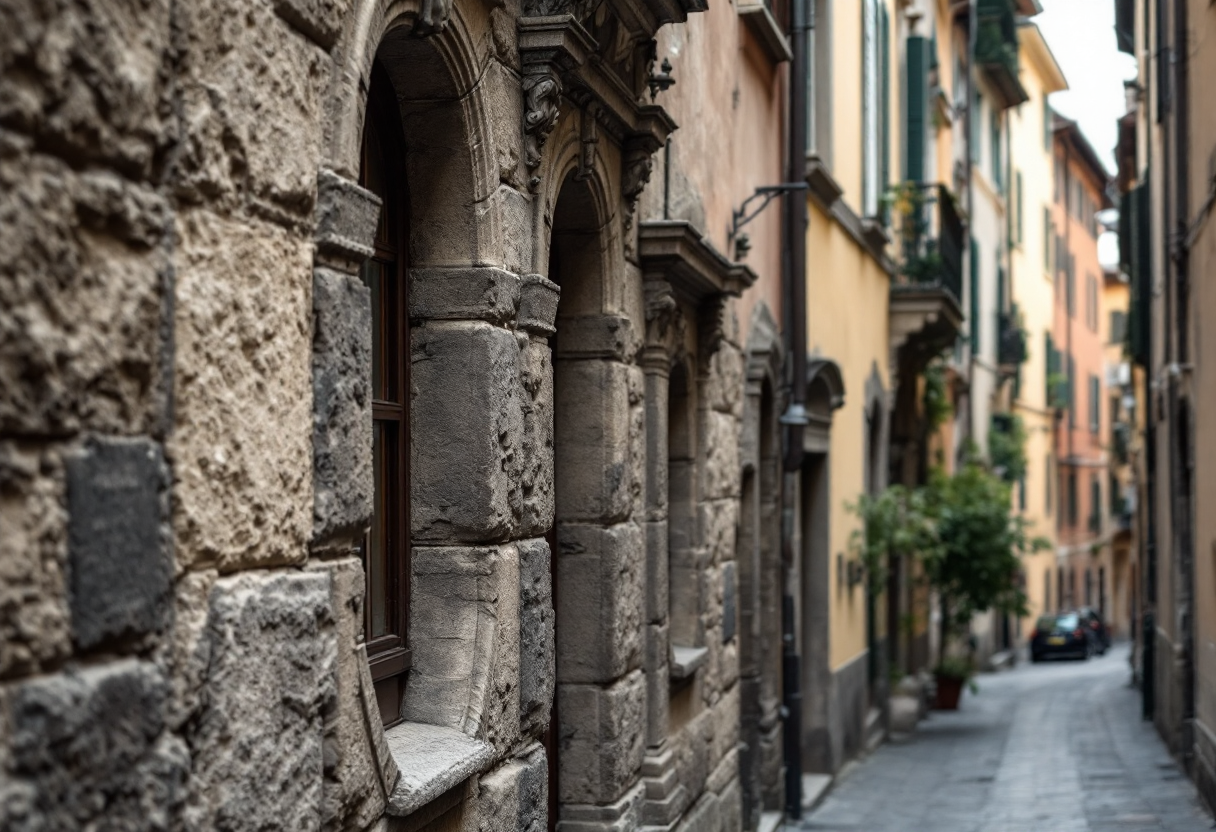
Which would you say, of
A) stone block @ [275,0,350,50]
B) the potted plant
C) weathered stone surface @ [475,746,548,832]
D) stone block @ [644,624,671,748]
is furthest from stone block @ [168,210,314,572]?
the potted plant

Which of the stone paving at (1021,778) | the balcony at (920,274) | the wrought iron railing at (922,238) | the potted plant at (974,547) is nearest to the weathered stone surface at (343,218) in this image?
the stone paving at (1021,778)

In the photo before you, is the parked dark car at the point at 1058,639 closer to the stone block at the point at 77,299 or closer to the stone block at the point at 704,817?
the stone block at the point at 704,817

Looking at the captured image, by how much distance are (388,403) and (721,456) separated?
4655 millimetres

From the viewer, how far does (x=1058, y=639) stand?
108 ft

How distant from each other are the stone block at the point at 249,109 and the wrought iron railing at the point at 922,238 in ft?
43.6

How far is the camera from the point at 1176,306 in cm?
1515

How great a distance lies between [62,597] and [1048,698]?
21.6m

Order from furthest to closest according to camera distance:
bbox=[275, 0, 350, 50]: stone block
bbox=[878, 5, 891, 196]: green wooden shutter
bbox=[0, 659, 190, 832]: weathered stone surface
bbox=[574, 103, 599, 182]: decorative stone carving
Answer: bbox=[878, 5, 891, 196]: green wooden shutter, bbox=[574, 103, 599, 182]: decorative stone carving, bbox=[275, 0, 350, 50]: stone block, bbox=[0, 659, 190, 832]: weathered stone surface

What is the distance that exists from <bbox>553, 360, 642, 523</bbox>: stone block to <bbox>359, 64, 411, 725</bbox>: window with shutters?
1662mm

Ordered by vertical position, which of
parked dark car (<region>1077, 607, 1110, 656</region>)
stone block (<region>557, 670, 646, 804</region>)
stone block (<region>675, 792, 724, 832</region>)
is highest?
stone block (<region>557, 670, 646, 804</region>)

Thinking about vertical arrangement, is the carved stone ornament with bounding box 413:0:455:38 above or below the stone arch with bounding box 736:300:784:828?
above

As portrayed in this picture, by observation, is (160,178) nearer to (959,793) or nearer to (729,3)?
(729,3)

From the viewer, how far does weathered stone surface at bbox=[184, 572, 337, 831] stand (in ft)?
10.4

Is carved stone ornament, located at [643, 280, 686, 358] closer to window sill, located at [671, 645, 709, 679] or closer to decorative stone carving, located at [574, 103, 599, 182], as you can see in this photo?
decorative stone carving, located at [574, 103, 599, 182]
